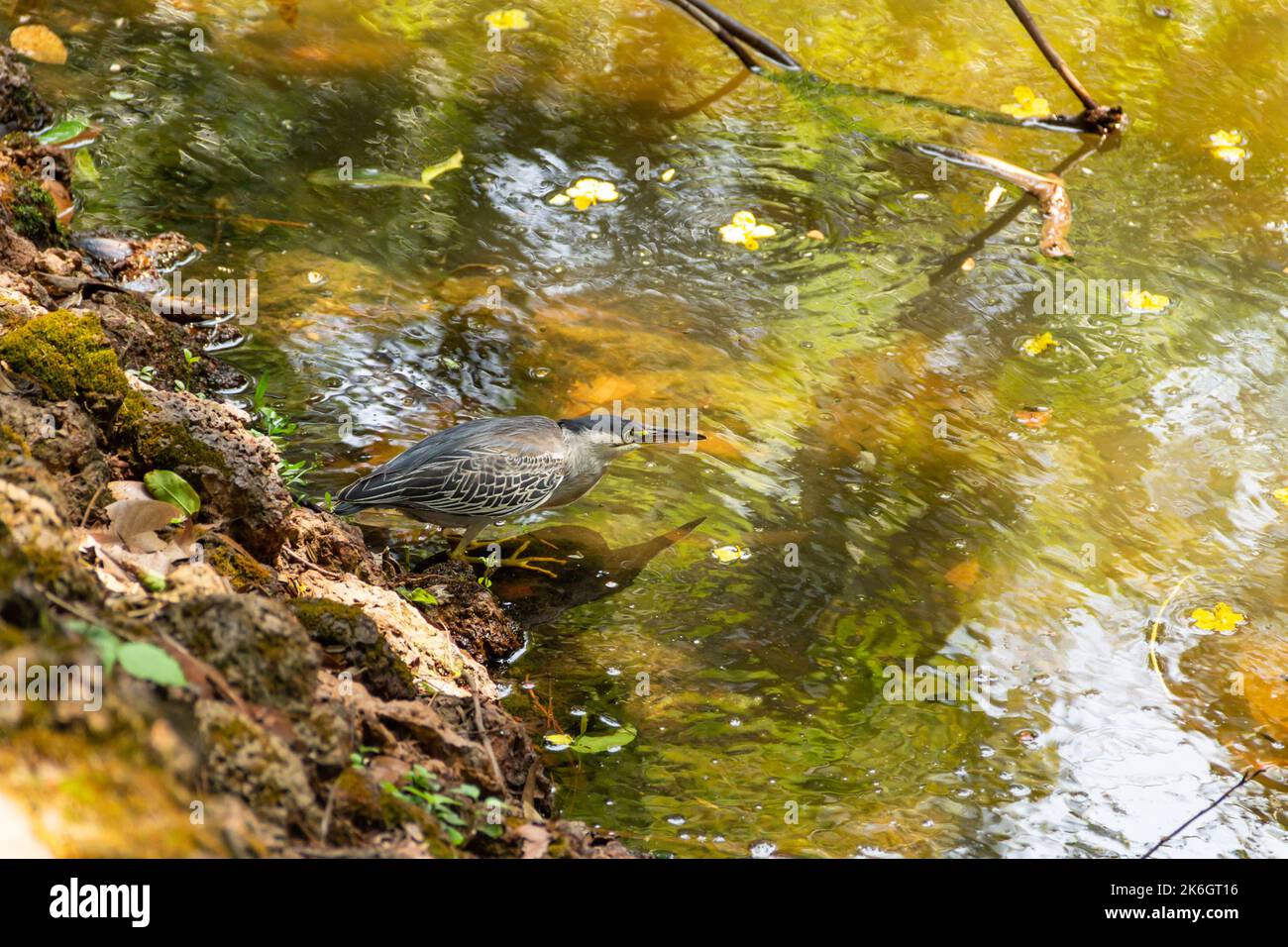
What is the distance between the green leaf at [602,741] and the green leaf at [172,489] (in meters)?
1.58

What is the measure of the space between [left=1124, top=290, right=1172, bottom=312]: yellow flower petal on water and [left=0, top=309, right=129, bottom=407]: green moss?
579 centimetres

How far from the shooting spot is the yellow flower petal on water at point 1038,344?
22.3 ft

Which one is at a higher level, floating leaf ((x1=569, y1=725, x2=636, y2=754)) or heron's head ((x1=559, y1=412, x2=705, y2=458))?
heron's head ((x1=559, y1=412, x2=705, y2=458))

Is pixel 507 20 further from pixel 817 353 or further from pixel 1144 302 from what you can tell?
pixel 1144 302

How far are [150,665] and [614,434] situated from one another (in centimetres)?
330

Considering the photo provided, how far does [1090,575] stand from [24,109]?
659 centimetres

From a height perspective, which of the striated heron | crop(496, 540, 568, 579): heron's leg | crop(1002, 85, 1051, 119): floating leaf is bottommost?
crop(496, 540, 568, 579): heron's leg

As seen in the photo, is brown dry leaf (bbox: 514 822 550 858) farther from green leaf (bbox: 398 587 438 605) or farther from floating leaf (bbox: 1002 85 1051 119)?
floating leaf (bbox: 1002 85 1051 119)

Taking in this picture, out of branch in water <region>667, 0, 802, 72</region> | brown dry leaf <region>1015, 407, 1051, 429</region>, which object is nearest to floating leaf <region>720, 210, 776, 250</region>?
brown dry leaf <region>1015, 407, 1051, 429</region>

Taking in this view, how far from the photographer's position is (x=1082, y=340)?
6922mm

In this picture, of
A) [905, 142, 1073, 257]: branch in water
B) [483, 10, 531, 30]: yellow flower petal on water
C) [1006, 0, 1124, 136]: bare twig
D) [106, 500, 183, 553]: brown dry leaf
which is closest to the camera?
[106, 500, 183, 553]: brown dry leaf

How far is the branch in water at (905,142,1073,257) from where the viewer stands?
25.5 feet

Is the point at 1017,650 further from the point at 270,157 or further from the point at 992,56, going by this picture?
the point at 992,56

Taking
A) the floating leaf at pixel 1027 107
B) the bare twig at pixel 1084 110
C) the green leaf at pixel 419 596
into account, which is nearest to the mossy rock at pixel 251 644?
the green leaf at pixel 419 596
